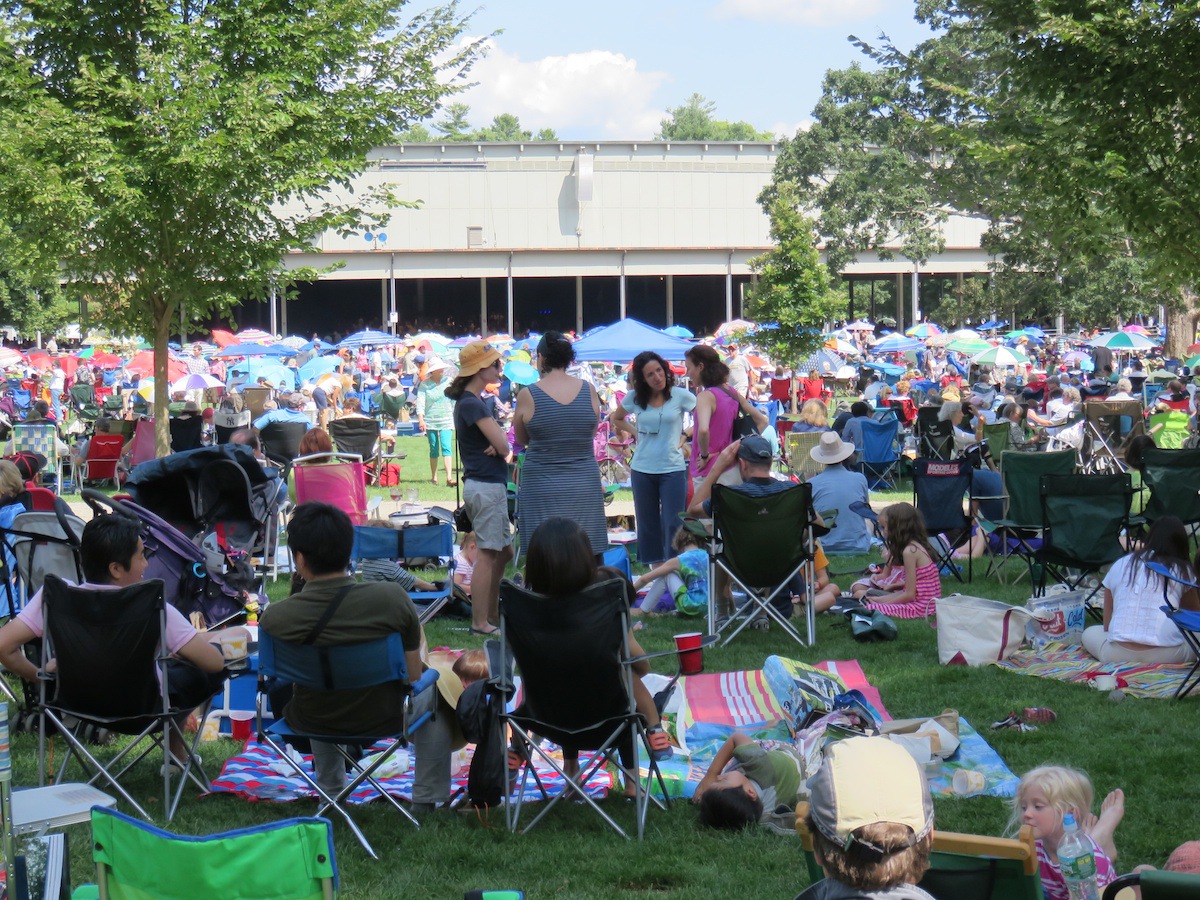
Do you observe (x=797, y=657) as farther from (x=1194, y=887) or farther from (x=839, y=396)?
(x=839, y=396)

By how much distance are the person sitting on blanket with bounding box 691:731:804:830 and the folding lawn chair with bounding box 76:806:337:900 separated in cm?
225

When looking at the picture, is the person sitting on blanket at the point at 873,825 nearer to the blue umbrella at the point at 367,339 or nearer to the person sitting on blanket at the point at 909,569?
the person sitting on blanket at the point at 909,569

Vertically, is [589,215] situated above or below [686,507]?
above

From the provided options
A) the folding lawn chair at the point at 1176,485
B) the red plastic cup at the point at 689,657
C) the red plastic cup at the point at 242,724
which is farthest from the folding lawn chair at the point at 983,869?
the folding lawn chair at the point at 1176,485

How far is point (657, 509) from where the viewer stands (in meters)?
8.71

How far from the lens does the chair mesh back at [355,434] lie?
14625 millimetres

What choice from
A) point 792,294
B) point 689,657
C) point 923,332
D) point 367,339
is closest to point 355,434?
point 689,657

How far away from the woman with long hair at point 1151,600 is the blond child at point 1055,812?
10.1 feet

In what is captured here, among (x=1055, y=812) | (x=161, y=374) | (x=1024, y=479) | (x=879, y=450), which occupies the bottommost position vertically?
(x=1055, y=812)

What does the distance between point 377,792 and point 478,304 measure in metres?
56.8

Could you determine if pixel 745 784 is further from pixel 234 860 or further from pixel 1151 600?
pixel 1151 600

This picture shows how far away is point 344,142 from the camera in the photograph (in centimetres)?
1350

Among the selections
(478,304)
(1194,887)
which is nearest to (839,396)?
(1194,887)

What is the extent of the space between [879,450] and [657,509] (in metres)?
6.15
